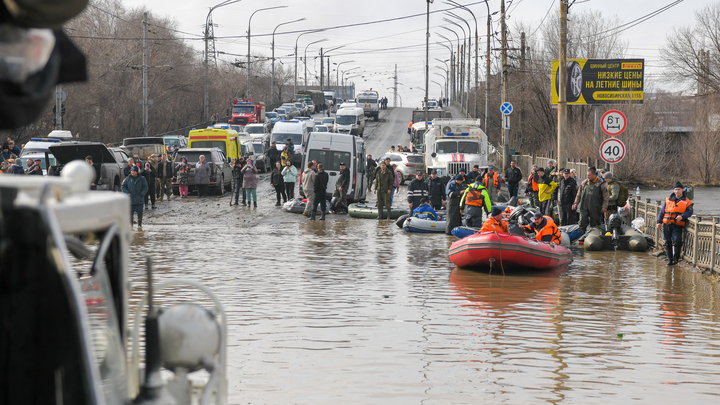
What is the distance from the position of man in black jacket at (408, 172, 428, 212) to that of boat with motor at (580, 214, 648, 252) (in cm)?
611

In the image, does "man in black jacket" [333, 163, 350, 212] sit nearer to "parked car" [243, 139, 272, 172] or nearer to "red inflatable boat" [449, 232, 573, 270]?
"red inflatable boat" [449, 232, 573, 270]

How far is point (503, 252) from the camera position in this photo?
49.9 feet

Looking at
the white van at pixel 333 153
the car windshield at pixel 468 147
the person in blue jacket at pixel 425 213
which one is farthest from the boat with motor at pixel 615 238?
the car windshield at pixel 468 147

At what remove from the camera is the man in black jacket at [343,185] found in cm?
2730

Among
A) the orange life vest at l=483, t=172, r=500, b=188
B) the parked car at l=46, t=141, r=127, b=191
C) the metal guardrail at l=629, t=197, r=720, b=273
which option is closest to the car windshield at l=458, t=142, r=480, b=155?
the orange life vest at l=483, t=172, r=500, b=188

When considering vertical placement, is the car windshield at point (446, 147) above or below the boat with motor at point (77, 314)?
above

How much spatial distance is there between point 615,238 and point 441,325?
10.7 metres

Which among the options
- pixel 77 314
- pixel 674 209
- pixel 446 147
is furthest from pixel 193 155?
pixel 77 314

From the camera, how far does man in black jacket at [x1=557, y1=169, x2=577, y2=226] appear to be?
22.5 meters

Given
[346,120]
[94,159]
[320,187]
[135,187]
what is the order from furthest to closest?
[346,120]
[94,159]
[320,187]
[135,187]

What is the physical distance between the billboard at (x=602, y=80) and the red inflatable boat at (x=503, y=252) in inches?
841

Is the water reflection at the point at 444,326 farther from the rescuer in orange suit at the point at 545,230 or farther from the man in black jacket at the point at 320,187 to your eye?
the man in black jacket at the point at 320,187

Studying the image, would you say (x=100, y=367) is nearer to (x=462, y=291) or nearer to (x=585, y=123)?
(x=462, y=291)

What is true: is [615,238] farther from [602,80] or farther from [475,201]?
[602,80]
